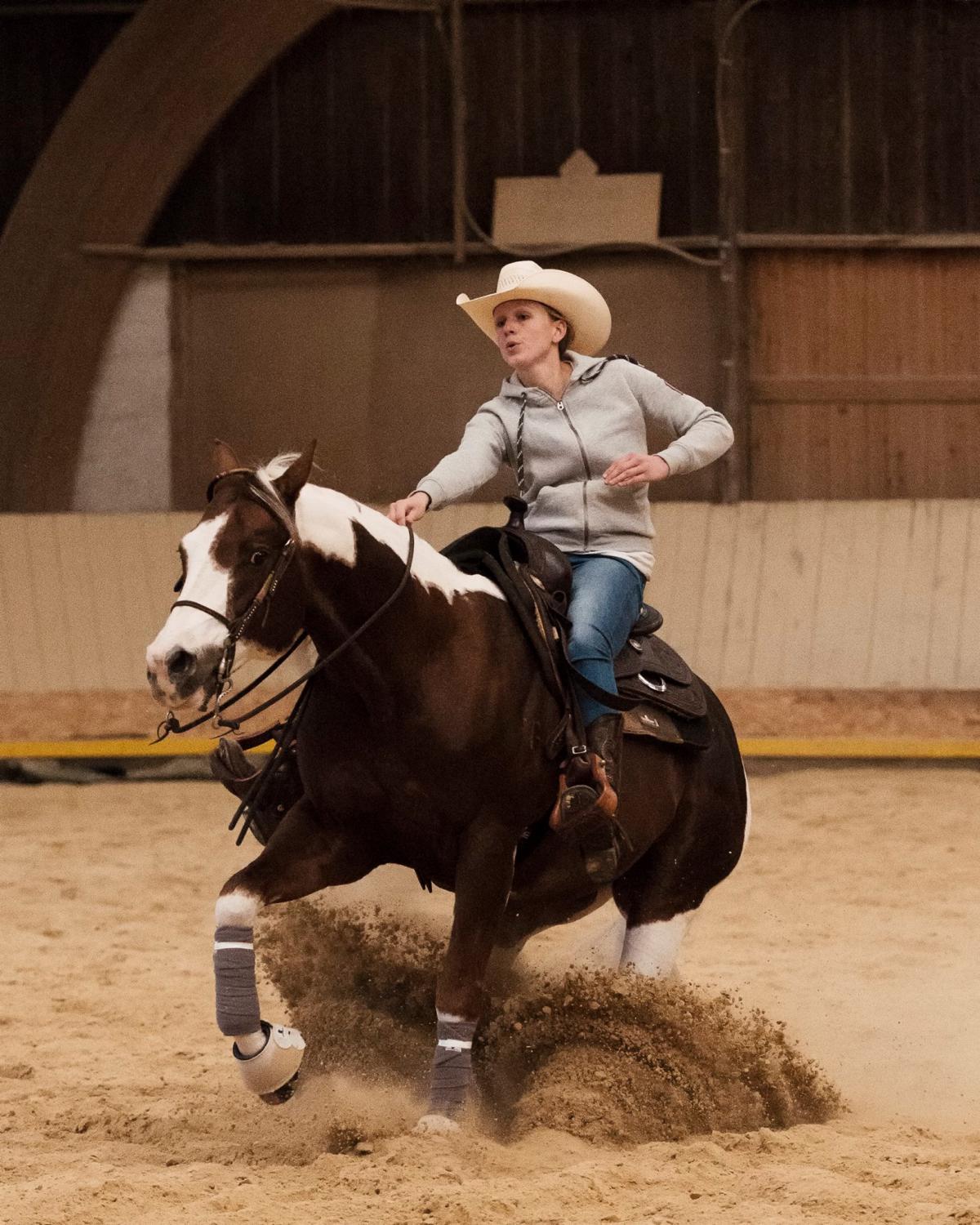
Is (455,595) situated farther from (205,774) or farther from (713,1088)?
(205,774)

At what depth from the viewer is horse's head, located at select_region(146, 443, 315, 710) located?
3.29 metres

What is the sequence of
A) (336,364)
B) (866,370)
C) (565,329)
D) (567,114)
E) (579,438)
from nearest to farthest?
(579,438), (565,329), (866,370), (567,114), (336,364)

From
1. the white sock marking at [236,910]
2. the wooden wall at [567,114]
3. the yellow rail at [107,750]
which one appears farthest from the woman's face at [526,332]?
the wooden wall at [567,114]

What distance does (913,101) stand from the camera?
13305 mm

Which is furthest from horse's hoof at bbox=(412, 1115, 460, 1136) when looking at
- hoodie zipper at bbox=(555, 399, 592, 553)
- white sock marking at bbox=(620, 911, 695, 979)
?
hoodie zipper at bbox=(555, 399, 592, 553)

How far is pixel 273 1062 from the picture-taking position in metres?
3.78

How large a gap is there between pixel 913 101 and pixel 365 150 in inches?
169

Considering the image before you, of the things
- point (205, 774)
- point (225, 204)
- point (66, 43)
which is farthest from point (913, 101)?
point (205, 774)

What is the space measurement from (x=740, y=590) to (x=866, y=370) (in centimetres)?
448

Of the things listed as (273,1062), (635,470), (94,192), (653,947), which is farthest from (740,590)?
(94,192)

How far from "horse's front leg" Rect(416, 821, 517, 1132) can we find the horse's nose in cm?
84

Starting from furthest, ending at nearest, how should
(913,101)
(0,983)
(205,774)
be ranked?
(913,101), (205,774), (0,983)

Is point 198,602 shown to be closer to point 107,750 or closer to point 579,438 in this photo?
point 579,438

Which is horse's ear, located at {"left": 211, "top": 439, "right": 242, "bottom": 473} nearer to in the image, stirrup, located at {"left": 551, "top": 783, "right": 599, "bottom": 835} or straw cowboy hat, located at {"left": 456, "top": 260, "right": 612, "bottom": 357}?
straw cowboy hat, located at {"left": 456, "top": 260, "right": 612, "bottom": 357}
